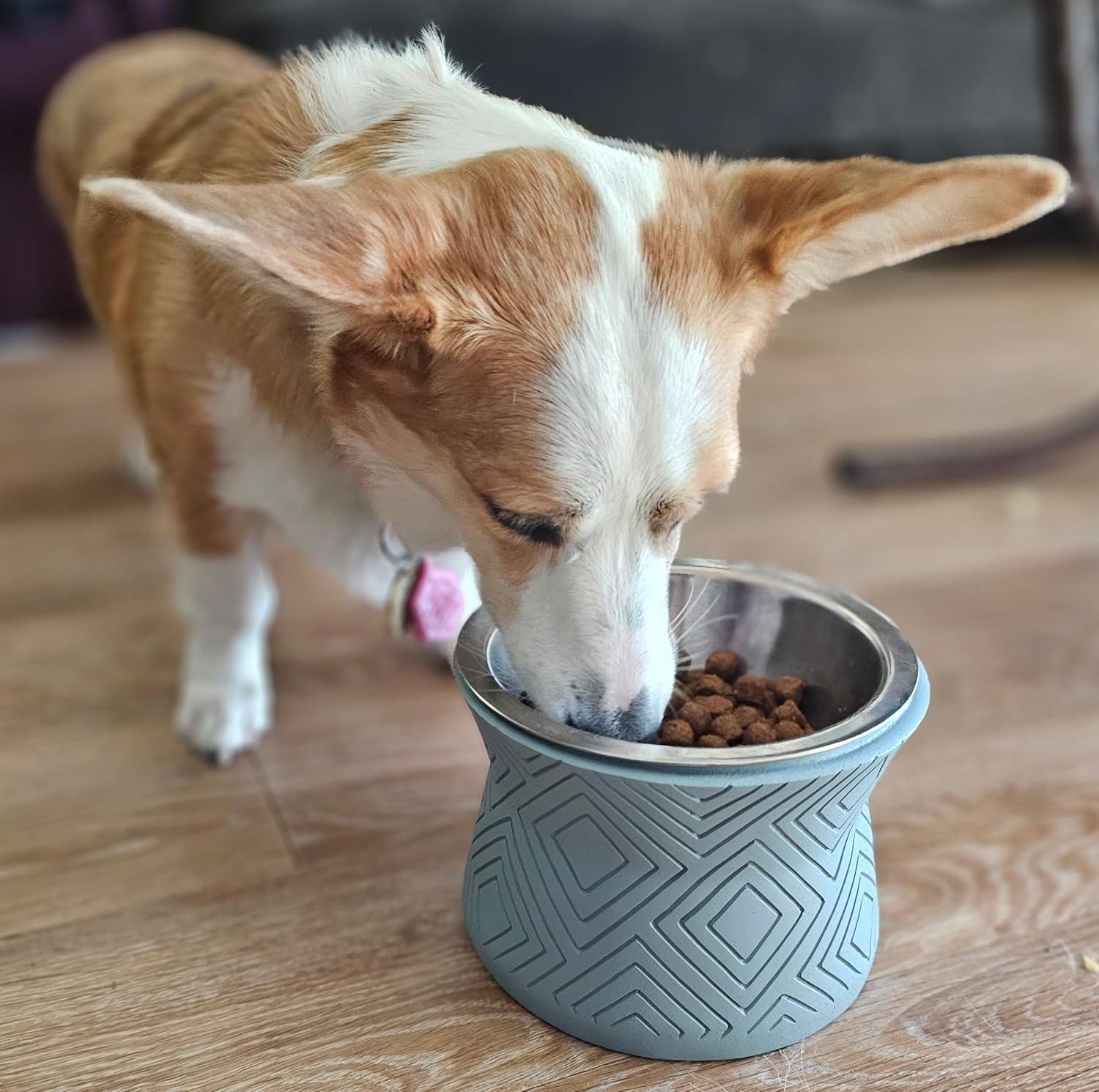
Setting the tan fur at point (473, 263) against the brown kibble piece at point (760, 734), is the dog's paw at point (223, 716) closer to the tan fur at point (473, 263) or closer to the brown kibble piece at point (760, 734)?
the tan fur at point (473, 263)

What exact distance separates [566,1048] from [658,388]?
0.56m

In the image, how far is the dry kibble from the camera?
42.0 inches

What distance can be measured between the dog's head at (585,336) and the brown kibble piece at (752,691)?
0.16 m

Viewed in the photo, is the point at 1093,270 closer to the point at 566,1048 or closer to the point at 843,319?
the point at 843,319

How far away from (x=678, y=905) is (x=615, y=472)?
351 mm

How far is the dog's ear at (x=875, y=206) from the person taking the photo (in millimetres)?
972

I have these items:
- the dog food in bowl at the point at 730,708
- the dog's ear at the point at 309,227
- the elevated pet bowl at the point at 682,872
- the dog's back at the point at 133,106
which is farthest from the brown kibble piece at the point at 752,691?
the dog's back at the point at 133,106

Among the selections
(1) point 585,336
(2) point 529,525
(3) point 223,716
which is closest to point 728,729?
(2) point 529,525

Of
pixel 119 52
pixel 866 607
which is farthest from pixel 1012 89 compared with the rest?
pixel 866 607

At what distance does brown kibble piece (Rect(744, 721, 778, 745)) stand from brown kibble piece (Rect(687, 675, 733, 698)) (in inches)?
3.5

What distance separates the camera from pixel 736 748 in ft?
2.95

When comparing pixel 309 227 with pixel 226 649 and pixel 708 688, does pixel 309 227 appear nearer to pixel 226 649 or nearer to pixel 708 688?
pixel 708 688

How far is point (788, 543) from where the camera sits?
1.99 m

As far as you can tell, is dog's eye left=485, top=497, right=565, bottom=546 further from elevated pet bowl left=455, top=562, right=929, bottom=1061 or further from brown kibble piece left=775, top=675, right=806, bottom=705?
brown kibble piece left=775, top=675, right=806, bottom=705
